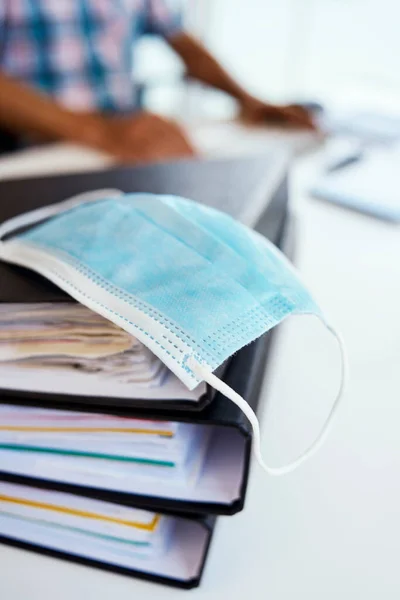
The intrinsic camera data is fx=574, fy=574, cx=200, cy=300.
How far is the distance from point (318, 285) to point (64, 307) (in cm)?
40

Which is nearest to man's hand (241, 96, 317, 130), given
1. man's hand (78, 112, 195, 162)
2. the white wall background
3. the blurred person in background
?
the blurred person in background

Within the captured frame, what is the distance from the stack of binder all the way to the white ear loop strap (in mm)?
122

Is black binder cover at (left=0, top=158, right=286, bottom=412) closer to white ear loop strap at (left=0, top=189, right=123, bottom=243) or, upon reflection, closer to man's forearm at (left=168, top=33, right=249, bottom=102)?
white ear loop strap at (left=0, top=189, right=123, bottom=243)

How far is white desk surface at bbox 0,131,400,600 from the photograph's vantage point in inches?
15.0

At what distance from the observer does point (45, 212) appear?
1.93 feet

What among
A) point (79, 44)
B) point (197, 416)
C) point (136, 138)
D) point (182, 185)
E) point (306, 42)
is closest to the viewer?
point (197, 416)

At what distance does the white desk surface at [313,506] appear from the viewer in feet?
1.25

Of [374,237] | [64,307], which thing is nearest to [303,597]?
[64,307]

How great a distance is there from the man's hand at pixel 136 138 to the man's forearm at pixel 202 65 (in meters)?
0.51

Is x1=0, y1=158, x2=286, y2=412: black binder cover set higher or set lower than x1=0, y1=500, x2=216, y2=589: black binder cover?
higher

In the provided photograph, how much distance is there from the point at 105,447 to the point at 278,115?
117 centimetres

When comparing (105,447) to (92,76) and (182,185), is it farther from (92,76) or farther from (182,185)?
(92,76)

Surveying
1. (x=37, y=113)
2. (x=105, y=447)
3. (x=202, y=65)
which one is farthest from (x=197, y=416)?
(x=202, y=65)

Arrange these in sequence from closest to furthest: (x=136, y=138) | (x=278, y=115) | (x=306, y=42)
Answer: (x=136, y=138), (x=278, y=115), (x=306, y=42)
